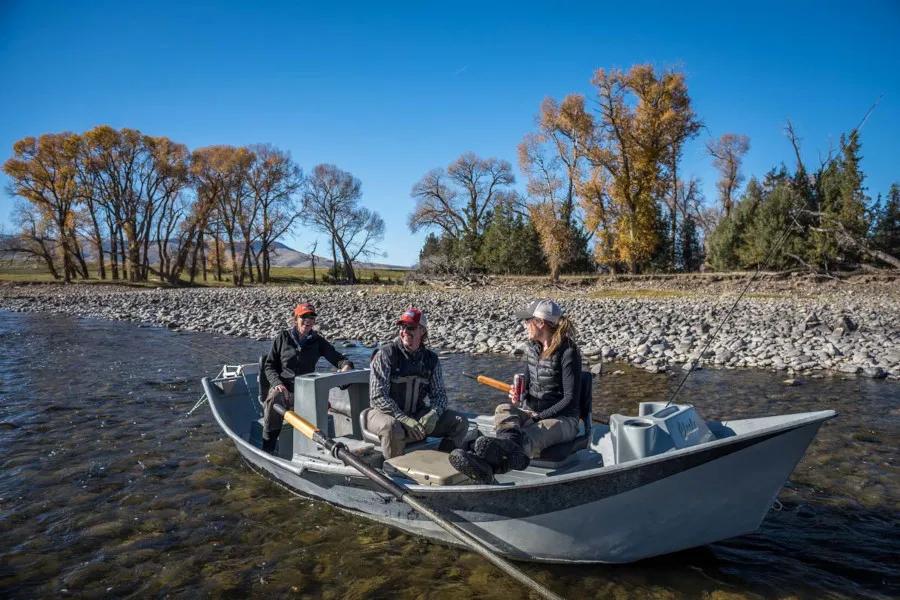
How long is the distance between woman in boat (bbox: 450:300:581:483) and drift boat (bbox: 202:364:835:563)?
9.8 inches

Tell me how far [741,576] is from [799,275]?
2630 centimetres

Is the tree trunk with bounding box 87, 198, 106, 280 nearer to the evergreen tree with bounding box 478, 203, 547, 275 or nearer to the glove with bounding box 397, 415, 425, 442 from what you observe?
the evergreen tree with bounding box 478, 203, 547, 275

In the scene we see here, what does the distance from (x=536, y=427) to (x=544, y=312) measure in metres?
1.06

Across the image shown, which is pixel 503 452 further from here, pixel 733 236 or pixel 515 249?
pixel 515 249

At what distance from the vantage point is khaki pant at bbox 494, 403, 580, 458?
529 centimetres

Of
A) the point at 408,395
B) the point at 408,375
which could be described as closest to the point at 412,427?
the point at 408,395

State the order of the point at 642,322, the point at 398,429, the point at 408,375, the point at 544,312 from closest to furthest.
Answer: the point at 544,312 → the point at 398,429 → the point at 408,375 → the point at 642,322

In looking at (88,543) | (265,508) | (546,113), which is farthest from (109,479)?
(546,113)

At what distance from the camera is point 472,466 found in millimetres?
4789

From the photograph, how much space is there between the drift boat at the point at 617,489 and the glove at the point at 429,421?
45 centimetres

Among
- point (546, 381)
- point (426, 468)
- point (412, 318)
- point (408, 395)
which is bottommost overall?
point (426, 468)

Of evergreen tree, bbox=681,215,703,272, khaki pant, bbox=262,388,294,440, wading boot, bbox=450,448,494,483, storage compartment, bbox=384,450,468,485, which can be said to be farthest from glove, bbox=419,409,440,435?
evergreen tree, bbox=681,215,703,272

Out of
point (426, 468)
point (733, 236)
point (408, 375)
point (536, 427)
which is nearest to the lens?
point (426, 468)

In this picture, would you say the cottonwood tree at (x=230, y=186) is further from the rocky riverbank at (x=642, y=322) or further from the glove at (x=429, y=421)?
the glove at (x=429, y=421)
